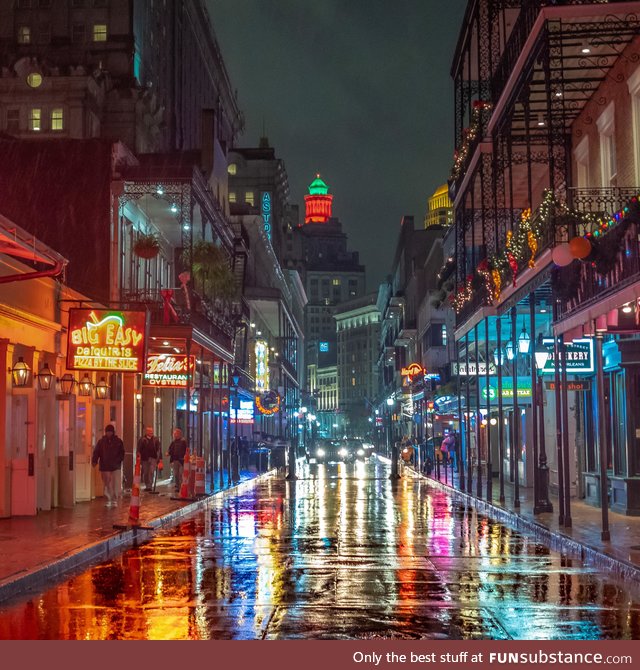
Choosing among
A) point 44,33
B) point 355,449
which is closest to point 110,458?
point 355,449

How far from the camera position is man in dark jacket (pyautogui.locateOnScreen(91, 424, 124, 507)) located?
24.4 m

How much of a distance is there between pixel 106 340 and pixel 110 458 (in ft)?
9.54

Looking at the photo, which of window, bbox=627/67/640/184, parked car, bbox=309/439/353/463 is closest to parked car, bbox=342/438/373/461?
parked car, bbox=309/439/353/463

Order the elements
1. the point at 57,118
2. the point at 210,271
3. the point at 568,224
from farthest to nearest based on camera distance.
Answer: the point at 57,118
the point at 210,271
the point at 568,224

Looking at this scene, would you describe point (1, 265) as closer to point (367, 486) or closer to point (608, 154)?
point (608, 154)

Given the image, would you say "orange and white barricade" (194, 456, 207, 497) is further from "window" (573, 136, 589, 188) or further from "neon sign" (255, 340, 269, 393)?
"neon sign" (255, 340, 269, 393)

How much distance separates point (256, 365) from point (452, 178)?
34.7 meters

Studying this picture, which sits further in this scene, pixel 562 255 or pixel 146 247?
pixel 146 247

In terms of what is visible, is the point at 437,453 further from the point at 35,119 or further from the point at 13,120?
the point at 13,120

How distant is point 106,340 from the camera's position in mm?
23516

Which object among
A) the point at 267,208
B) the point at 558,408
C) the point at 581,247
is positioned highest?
the point at 267,208

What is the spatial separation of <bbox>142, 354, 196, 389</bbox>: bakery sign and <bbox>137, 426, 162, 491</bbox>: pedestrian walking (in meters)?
2.02

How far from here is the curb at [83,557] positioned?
40.7 ft

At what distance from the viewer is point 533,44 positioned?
20.0m
